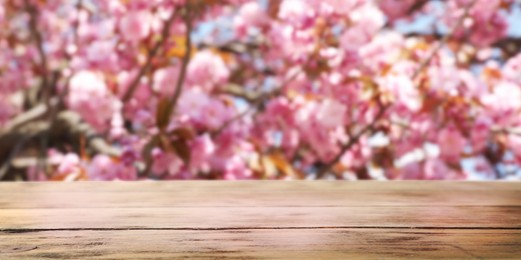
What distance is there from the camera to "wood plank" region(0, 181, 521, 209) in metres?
0.84

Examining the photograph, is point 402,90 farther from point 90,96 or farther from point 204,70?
point 90,96

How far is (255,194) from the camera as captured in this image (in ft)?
3.00

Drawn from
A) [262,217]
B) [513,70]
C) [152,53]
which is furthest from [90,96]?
[262,217]

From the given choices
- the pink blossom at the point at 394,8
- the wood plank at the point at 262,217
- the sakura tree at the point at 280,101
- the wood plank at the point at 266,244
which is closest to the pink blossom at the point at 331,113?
the sakura tree at the point at 280,101

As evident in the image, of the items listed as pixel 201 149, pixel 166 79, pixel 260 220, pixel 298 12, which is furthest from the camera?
pixel 166 79

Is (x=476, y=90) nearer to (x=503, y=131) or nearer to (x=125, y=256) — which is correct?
(x=503, y=131)

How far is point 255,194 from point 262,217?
174 mm

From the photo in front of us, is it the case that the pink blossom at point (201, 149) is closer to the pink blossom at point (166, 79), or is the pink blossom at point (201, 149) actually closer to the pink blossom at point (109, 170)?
the pink blossom at point (109, 170)

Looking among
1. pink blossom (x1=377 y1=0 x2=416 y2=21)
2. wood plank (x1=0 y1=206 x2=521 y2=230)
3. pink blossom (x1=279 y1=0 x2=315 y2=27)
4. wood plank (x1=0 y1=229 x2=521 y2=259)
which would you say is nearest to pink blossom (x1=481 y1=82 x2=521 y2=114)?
pink blossom (x1=279 y1=0 x2=315 y2=27)

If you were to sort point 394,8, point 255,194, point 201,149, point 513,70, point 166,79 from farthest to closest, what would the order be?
1. point 394,8
2. point 513,70
3. point 166,79
4. point 201,149
5. point 255,194

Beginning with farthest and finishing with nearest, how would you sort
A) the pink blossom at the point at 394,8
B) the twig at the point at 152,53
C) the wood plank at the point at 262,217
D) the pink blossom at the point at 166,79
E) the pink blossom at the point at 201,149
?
1. the pink blossom at the point at 394,8
2. the pink blossom at the point at 166,79
3. the twig at the point at 152,53
4. the pink blossom at the point at 201,149
5. the wood plank at the point at 262,217

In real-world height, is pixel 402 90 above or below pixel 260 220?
above

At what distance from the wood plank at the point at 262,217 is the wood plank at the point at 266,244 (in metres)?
0.03

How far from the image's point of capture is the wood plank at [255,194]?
84 centimetres
